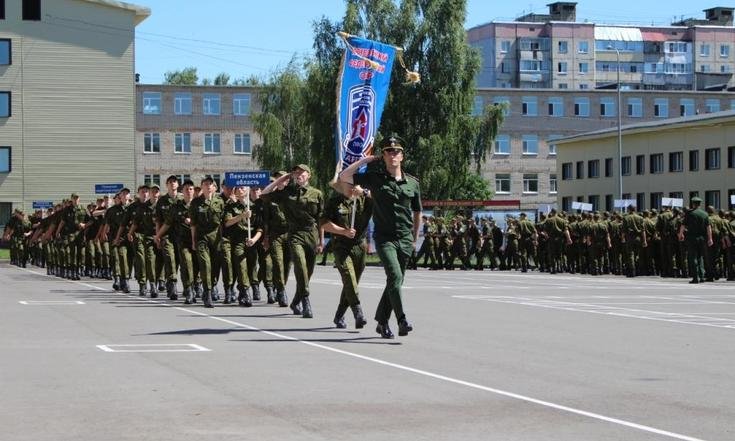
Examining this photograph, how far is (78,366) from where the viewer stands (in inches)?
458

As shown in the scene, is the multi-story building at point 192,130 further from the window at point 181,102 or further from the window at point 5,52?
the window at point 5,52

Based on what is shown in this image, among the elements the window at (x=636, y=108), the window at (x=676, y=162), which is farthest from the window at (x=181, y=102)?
the window at (x=676, y=162)

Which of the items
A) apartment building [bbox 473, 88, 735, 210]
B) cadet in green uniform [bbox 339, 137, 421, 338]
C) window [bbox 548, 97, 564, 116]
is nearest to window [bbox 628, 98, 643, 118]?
apartment building [bbox 473, 88, 735, 210]

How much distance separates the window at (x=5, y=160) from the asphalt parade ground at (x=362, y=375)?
5937cm

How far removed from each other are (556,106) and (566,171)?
76.1ft

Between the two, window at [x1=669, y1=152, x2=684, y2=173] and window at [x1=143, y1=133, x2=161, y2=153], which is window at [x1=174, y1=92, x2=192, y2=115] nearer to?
window at [x1=143, y1=133, x2=161, y2=153]

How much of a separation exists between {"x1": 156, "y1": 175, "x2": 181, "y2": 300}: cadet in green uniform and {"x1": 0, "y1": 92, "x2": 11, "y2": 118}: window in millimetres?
57012

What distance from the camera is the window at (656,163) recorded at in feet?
248

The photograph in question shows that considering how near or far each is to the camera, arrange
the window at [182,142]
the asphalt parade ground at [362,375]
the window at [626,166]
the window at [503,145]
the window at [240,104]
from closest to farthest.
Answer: the asphalt parade ground at [362,375]
the window at [626,166]
the window at [182,142]
the window at [240,104]
the window at [503,145]

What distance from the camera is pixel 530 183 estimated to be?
109562 mm

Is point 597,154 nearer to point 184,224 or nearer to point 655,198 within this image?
point 655,198

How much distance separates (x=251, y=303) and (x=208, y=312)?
1.46 m

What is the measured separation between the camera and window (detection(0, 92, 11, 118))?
251 ft

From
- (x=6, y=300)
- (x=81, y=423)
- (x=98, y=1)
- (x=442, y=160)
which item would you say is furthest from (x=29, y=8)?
(x=81, y=423)
